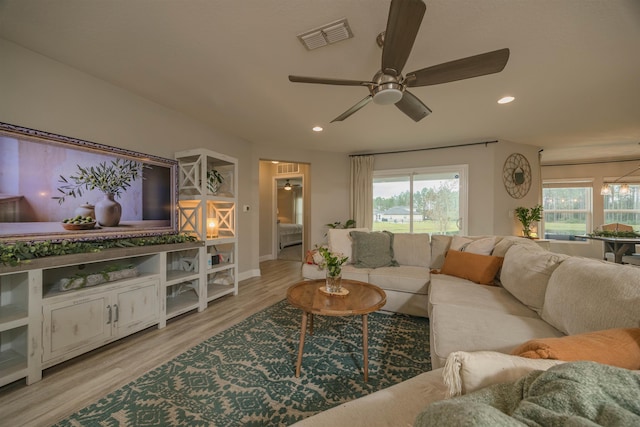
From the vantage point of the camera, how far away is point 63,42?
185 cm

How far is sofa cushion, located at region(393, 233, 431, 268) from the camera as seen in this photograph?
124 inches

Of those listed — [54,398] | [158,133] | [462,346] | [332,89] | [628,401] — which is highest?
[332,89]

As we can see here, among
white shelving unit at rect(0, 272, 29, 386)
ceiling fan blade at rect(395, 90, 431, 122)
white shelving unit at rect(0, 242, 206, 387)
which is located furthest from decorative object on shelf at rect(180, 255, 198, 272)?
ceiling fan blade at rect(395, 90, 431, 122)

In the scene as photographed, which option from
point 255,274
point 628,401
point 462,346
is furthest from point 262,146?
point 628,401

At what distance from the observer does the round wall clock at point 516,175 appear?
4.54m

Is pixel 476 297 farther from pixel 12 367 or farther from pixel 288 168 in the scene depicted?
pixel 288 168

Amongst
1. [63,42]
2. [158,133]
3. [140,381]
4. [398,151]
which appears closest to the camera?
[140,381]

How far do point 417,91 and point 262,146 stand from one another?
2.90 metres

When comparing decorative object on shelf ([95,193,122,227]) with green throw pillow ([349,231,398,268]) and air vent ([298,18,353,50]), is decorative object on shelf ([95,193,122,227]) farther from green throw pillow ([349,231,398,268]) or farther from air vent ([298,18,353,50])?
green throw pillow ([349,231,398,268])

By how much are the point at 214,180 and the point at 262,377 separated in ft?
8.26

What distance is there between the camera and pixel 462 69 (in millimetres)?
1550

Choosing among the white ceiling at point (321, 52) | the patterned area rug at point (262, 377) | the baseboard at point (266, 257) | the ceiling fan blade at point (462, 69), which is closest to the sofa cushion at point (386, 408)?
the patterned area rug at point (262, 377)

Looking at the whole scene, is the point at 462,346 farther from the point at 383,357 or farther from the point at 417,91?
the point at 417,91

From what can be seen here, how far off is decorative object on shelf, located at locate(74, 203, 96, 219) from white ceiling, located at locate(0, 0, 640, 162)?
123 centimetres
